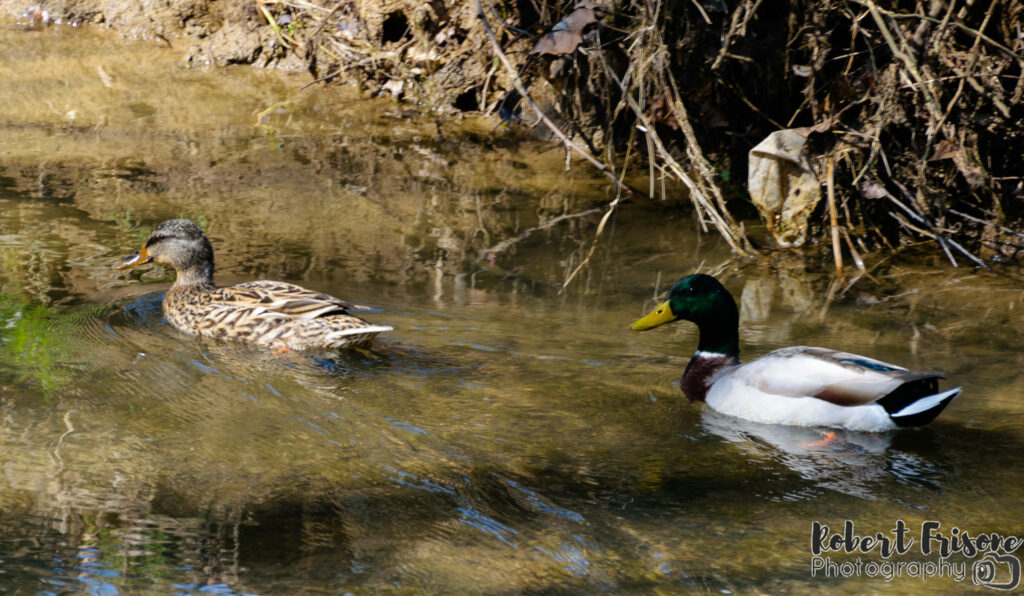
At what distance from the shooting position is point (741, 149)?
28.8 feet

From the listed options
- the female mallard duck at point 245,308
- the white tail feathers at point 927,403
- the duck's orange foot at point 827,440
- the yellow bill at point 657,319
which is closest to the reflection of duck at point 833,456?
the duck's orange foot at point 827,440

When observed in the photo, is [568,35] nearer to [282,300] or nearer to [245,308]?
[282,300]

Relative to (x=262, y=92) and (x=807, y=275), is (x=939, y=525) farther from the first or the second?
(x=262, y=92)

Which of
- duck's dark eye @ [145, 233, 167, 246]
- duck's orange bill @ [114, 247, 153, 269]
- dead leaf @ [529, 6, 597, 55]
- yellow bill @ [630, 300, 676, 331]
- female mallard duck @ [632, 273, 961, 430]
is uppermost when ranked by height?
dead leaf @ [529, 6, 597, 55]

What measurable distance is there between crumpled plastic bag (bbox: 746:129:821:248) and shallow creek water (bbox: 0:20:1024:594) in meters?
0.63

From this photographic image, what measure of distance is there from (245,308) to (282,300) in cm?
27

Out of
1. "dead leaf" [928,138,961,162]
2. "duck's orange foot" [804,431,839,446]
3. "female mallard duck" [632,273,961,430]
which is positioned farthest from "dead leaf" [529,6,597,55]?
"duck's orange foot" [804,431,839,446]

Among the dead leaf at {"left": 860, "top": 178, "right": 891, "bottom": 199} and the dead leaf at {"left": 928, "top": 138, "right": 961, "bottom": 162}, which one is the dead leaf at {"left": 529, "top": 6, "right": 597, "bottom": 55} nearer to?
the dead leaf at {"left": 860, "top": 178, "right": 891, "bottom": 199}

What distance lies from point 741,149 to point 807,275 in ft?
5.89

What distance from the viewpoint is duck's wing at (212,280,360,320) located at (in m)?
5.96

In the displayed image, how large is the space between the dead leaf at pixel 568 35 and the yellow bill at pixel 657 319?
2029 mm

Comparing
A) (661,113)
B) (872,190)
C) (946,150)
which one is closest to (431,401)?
(661,113)

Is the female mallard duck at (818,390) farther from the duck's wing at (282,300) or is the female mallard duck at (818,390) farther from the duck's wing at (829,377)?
the duck's wing at (282,300)

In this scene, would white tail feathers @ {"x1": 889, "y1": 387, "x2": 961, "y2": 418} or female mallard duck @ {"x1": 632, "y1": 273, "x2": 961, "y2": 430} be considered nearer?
white tail feathers @ {"x1": 889, "y1": 387, "x2": 961, "y2": 418}
